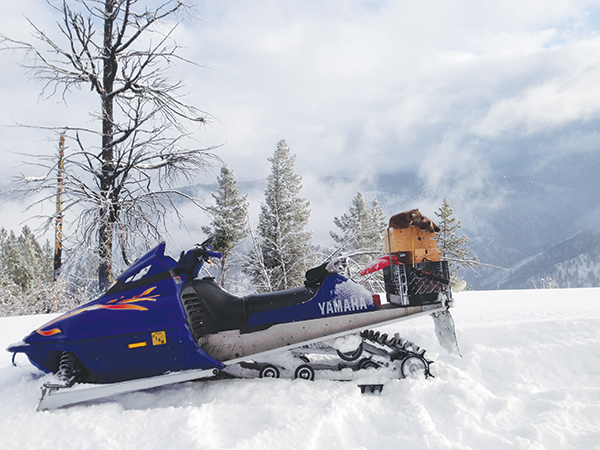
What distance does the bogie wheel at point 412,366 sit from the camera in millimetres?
3155

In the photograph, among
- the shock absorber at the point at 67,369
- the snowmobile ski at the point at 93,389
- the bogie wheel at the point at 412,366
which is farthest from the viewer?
the bogie wheel at the point at 412,366

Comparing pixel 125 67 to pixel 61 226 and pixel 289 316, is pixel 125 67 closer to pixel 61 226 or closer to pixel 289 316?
pixel 61 226

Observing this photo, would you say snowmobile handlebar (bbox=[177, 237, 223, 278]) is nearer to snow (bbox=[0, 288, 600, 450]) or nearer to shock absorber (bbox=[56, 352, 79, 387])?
snow (bbox=[0, 288, 600, 450])

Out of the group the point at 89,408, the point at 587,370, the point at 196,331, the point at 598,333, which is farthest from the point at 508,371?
the point at 89,408

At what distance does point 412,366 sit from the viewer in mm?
3172

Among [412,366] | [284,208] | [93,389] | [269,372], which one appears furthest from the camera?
[284,208]

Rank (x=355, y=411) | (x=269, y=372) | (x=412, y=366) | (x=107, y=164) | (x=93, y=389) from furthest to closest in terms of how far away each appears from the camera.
Answer: (x=107, y=164), (x=269, y=372), (x=412, y=366), (x=93, y=389), (x=355, y=411)

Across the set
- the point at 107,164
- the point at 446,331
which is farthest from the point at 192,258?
the point at 107,164

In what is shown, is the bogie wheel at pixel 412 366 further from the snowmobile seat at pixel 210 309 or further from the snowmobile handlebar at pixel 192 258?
the snowmobile handlebar at pixel 192 258

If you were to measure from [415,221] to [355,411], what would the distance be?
1.63m

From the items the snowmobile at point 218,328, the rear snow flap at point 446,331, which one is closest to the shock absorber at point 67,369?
the snowmobile at point 218,328

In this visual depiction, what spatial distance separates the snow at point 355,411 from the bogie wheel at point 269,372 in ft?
0.48

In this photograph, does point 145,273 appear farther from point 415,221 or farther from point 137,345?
point 415,221

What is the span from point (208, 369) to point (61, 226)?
25.9 ft
